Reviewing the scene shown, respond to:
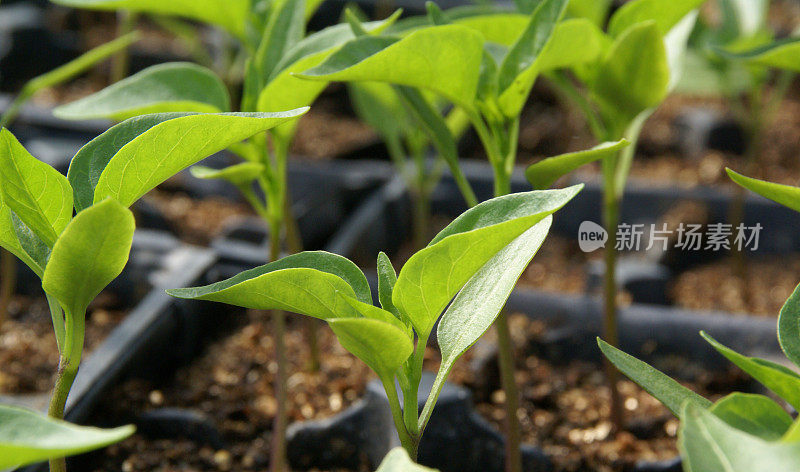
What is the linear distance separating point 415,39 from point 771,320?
629 millimetres

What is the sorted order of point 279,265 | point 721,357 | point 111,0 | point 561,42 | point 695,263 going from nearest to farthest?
point 279,265 → point 561,42 → point 111,0 → point 721,357 → point 695,263

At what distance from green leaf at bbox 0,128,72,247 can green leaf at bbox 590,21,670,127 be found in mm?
402

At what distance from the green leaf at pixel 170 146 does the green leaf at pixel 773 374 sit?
0.79ft

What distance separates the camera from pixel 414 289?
41 cm

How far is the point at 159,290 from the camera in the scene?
90 centimetres

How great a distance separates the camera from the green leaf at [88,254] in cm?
37

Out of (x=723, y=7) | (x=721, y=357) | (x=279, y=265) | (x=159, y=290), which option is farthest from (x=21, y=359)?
(x=723, y=7)

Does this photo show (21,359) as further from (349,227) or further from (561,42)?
(561,42)

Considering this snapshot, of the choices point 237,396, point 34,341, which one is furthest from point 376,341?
point 34,341

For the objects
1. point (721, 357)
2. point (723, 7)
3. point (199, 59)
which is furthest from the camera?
point (199, 59)

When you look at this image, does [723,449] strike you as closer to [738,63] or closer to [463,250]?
[463,250]

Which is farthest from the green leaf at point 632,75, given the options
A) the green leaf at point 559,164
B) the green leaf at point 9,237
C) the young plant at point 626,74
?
the green leaf at point 9,237

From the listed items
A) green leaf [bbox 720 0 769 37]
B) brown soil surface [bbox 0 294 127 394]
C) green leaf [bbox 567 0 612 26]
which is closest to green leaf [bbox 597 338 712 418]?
green leaf [bbox 567 0 612 26]

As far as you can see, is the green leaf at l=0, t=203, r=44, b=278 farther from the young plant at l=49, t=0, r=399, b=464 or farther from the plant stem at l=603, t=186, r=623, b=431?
the plant stem at l=603, t=186, r=623, b=431
